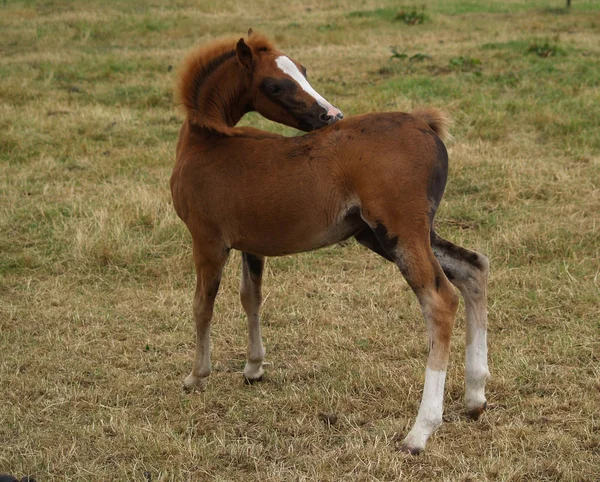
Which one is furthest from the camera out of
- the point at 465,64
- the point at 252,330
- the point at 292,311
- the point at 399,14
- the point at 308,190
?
the point at 399,14

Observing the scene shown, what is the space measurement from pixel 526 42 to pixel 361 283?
958cm

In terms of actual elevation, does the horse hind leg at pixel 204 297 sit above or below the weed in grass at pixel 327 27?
above

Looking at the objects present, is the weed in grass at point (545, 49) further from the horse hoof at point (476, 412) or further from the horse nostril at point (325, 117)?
the horse hoof at point (476, 412)

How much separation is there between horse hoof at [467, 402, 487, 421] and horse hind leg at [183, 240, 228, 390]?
56.4 inches

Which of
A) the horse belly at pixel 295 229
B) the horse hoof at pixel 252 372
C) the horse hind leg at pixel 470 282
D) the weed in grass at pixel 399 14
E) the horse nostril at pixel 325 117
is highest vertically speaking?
the horse nostril at pixel 325 117

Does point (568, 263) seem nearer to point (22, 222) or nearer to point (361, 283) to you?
point (361, 283)

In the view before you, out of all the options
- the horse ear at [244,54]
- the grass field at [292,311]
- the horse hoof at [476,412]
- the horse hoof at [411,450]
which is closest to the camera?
the horse hoof at [411,450]

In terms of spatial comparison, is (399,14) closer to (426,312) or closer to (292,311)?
(292,311)

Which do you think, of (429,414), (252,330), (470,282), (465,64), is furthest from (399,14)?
(429,414)

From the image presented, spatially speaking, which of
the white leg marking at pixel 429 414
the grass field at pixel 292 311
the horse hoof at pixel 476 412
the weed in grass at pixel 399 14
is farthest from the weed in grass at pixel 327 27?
the white leg marking at pixel 429 414

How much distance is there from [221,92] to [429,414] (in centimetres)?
198

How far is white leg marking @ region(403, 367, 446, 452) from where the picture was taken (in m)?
3.74

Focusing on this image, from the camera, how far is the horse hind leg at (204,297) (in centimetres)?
427

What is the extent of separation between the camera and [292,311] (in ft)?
18.3
